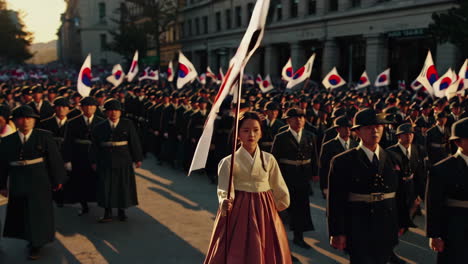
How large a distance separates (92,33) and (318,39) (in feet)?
205

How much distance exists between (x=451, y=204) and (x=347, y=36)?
27.9 metres

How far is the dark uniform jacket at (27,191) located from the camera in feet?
19.8

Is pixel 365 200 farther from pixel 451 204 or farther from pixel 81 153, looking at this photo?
→ pixel 81 153

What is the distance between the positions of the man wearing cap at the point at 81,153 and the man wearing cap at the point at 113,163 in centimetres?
67

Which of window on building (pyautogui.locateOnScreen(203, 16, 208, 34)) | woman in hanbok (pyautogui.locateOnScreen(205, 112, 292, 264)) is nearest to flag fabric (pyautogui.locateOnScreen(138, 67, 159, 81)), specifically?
woman in hanbok (pyautogui.locateOnScreen(205, 112, 292, 264))

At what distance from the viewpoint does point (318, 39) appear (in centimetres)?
3278

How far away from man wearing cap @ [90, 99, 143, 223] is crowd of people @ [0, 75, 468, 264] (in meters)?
0.02

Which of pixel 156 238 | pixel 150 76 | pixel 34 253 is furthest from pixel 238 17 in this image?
pixel 34 253

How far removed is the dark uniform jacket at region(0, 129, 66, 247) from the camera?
6.05 m

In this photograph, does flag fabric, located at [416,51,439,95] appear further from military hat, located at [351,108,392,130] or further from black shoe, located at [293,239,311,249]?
military hat, located at [351,108,392,130]

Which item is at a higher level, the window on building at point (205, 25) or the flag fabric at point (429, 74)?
the window on building at point (205, 25)

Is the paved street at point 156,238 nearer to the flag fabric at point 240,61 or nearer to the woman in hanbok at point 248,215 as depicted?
the woman in hanbok at point 248,215

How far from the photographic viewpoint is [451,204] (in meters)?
4.09

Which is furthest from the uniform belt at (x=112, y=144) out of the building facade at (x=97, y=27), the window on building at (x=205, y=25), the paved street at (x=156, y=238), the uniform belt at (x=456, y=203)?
the building facade at (x=97, y=27)
